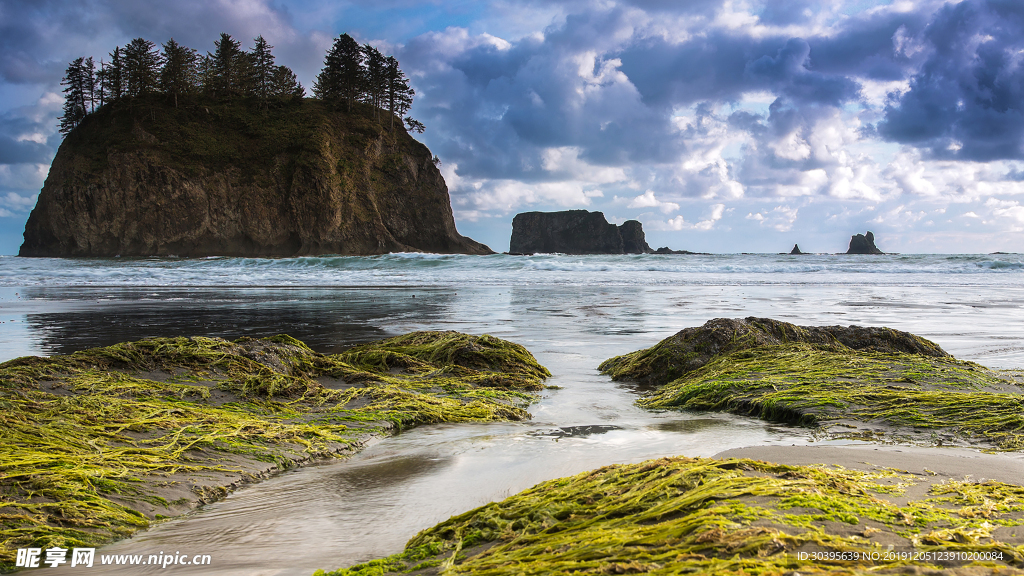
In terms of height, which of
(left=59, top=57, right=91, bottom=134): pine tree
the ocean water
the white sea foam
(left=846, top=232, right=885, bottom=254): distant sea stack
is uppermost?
(left=59, top=57, right=91, bottom=134): pine tree

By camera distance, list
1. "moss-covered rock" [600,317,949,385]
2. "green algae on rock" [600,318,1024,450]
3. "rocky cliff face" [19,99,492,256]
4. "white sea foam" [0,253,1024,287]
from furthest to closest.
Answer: "rocky cliff face" [19,99,492,256]
"white sea foam" [0,253,1024,287]
"moss-covered rock" [600,317,949,385]
"green algae on rock" [600,318,1024,450]

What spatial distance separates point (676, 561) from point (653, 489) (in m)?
0.53

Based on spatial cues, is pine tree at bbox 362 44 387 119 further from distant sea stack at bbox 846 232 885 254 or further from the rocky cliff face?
distant sea stack at bbox 846 232 885 254

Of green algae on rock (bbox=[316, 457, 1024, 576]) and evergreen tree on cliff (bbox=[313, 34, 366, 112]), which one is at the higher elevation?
evergreen tree on cliff (bbox=[313, 34, 366, 112])

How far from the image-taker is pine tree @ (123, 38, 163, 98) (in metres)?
48.7

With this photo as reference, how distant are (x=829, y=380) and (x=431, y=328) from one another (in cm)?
566

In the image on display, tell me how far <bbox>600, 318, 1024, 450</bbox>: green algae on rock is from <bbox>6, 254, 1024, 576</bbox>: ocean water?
0.30 m

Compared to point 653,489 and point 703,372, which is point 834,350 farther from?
point 653,489

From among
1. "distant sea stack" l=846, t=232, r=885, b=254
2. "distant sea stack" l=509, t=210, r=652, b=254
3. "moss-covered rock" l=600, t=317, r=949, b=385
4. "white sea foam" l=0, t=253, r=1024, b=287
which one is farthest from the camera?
"distant sea stack" l=509, t=210, r=652, b=254

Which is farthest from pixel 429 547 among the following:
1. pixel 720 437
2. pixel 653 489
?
pixel 720 437

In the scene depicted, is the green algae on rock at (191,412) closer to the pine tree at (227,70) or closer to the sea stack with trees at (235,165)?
the sea stack with trees at (235,165)

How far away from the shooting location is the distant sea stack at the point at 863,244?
263 ft

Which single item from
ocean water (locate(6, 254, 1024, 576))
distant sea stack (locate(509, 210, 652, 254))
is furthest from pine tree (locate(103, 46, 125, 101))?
distant sea stack (locate(509, 210, 652, 254))

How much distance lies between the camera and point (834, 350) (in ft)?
18.8
